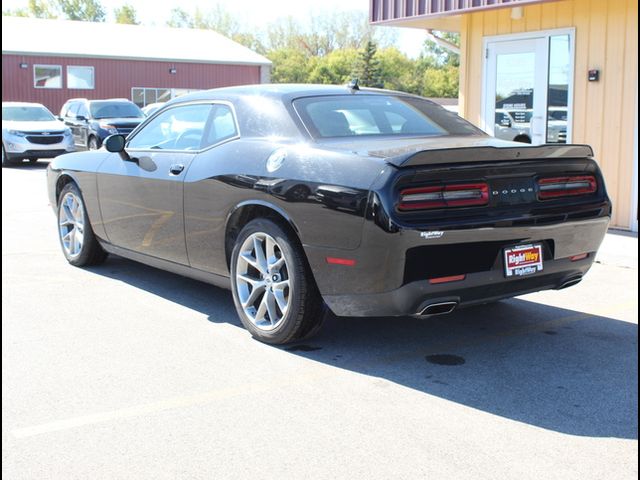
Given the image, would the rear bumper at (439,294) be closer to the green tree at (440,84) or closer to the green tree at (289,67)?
the green tree at (440,84)

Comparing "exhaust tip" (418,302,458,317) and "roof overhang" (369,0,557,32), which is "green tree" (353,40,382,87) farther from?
"exhaust tip" (418,302,458,317)

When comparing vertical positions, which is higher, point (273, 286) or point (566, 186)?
point (566, 186)

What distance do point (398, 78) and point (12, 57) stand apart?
52041 millimetres

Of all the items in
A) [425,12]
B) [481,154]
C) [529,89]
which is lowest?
[481,154]

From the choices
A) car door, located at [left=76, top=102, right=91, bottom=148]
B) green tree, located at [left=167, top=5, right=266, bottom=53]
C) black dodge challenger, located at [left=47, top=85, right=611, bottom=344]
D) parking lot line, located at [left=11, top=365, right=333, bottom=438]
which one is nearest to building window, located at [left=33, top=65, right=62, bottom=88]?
car door, located at [left=76, top=102, right=91, bottom=148]

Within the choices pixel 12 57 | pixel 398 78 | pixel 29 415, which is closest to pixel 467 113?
pixel 29 415

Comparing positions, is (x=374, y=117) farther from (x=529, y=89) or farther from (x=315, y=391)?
(x=529, y=89)

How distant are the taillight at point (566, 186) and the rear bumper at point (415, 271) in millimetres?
188

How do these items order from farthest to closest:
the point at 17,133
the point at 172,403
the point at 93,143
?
the point at 93,143
the point at 17,133
the point at 172,403

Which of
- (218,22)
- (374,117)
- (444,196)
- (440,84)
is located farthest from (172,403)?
(218,22)

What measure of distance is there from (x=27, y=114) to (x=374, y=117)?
59.8 feet

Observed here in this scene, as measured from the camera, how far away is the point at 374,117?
557 cm

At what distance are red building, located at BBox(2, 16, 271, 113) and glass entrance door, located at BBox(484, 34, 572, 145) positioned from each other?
29112mm

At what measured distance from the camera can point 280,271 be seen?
4.98 m
